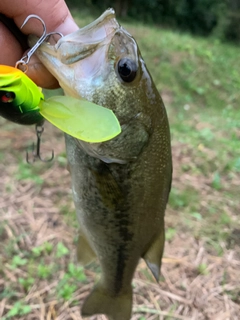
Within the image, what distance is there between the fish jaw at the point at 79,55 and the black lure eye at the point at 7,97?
0.19m

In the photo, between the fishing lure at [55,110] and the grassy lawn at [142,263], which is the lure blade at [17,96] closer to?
the fishing lure at [55,110]

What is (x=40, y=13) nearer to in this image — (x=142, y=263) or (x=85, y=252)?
(x=85, y=252)

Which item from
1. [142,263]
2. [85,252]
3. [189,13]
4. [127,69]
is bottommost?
[189,13]

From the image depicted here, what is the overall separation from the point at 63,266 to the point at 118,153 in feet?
3.97

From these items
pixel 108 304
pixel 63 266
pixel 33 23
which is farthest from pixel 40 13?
pixel 63 266

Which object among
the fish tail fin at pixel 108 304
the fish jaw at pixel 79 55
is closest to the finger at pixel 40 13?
the fish jaw at pixel 79 55

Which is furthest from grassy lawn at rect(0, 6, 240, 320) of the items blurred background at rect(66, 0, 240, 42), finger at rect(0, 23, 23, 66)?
blurred background at rect(66, 0, 240, 42)

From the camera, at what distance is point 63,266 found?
208 cm

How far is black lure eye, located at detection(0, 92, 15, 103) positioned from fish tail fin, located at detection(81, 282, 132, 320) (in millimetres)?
892

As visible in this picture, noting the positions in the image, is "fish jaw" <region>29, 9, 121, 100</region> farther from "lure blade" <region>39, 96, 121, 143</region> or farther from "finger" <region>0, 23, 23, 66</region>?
"finger" <region>0, 23, 23, 66</region>

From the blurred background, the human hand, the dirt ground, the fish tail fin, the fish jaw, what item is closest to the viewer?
the fish jaw

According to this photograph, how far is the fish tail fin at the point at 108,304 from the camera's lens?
1455 millimetres

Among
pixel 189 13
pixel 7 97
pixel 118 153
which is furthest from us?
pixel 189 13

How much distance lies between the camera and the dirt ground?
1.92 m
